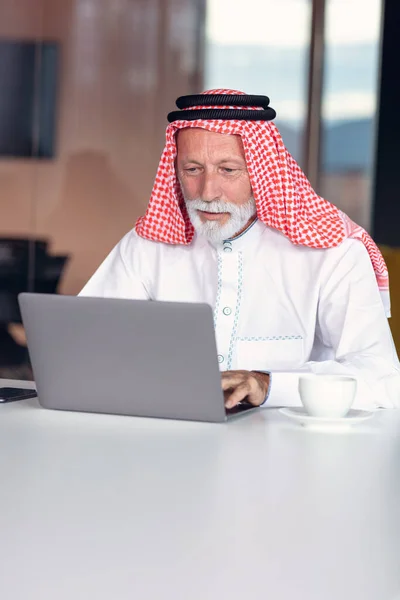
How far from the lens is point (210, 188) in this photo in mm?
2830

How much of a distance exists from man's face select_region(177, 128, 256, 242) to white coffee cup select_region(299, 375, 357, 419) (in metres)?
1.00

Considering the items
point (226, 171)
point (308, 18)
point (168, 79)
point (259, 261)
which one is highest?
point (308, 18)

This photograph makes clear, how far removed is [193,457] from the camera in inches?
61.4

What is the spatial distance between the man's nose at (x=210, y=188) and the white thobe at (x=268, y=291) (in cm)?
16

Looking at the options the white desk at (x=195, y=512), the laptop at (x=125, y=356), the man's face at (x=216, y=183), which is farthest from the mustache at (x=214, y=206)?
the white desk at (x=195, y=512)

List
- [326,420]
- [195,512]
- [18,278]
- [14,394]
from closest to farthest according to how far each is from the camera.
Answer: [195,512], [326,420], [14,394], [18,278]

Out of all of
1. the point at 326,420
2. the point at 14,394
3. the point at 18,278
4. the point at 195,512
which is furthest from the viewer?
the point at 18,278

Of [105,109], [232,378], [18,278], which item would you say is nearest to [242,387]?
[232,378]

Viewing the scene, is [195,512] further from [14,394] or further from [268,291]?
[268,291]

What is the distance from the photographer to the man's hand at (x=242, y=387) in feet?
6.61

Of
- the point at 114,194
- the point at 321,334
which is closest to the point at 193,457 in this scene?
the point at 321,334

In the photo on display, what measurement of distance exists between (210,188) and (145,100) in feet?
13.2

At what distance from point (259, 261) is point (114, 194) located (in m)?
3.95

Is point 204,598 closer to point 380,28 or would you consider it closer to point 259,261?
point 259,261
